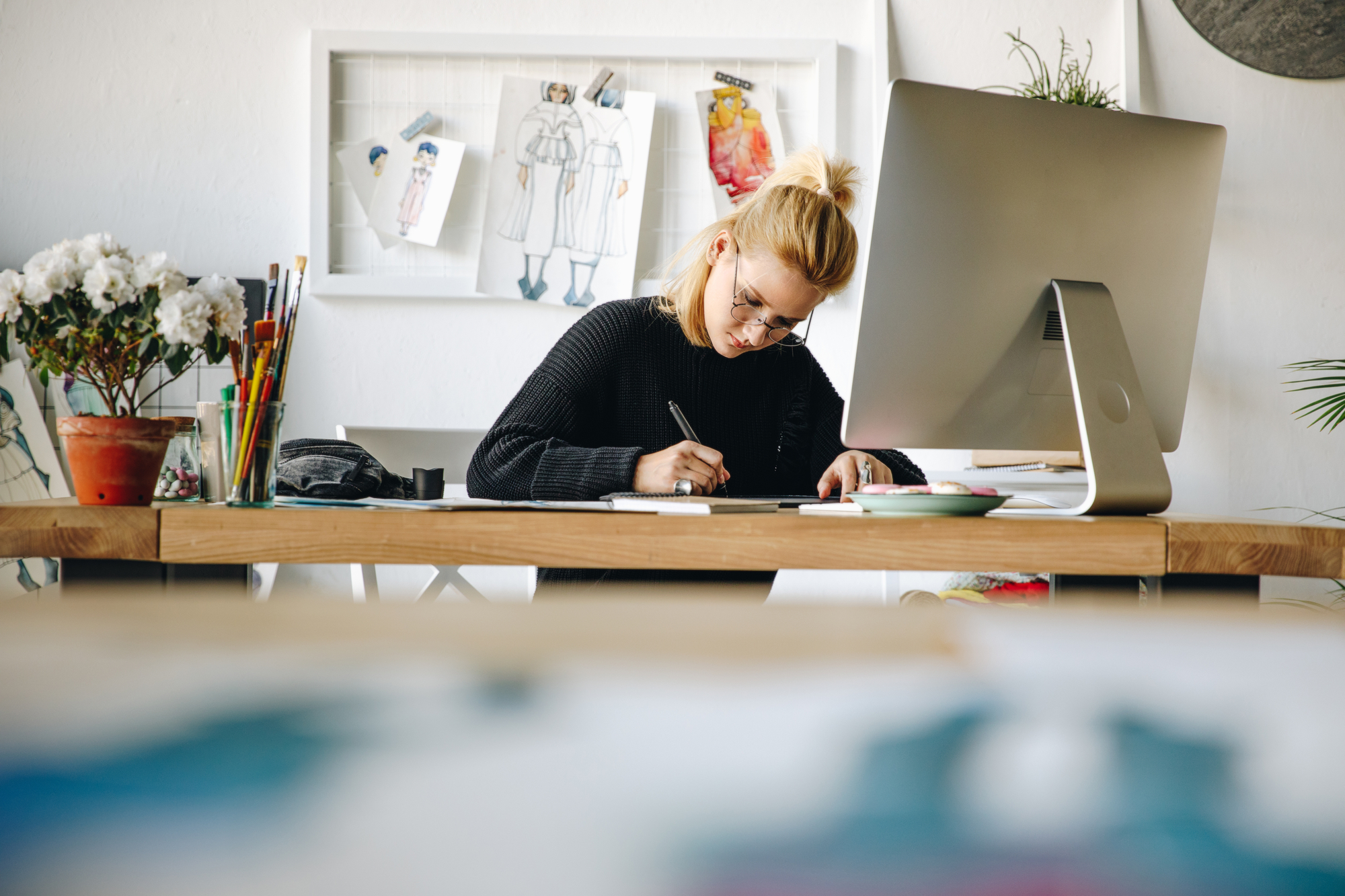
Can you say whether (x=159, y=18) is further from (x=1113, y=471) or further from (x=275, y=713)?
(x=275, y=713)

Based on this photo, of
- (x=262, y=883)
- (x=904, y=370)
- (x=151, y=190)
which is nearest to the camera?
(x=262, y=883)

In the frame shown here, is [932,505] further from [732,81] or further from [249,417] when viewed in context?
[732,81]

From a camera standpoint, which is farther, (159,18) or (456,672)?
(159,18)

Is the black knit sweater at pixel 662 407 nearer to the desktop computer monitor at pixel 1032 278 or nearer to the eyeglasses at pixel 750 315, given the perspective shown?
the eyeglasses at pixel 750 315

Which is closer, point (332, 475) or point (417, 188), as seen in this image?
point (332, 475)

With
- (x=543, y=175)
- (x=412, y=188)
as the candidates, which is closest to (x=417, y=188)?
(x=412, y=188)

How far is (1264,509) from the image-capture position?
2387 millimetres

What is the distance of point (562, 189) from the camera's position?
2.31m

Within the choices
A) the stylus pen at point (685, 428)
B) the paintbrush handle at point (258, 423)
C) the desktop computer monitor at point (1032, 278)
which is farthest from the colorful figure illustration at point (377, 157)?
the desktop computer monitor at point (1032, 278)

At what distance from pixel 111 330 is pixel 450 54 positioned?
5.42ft

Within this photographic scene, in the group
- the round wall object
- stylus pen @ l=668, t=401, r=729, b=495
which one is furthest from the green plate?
the round wall object

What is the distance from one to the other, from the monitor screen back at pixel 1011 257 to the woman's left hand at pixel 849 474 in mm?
257

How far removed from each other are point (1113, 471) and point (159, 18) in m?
2.38

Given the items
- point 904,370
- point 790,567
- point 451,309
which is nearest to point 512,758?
point 790,567
